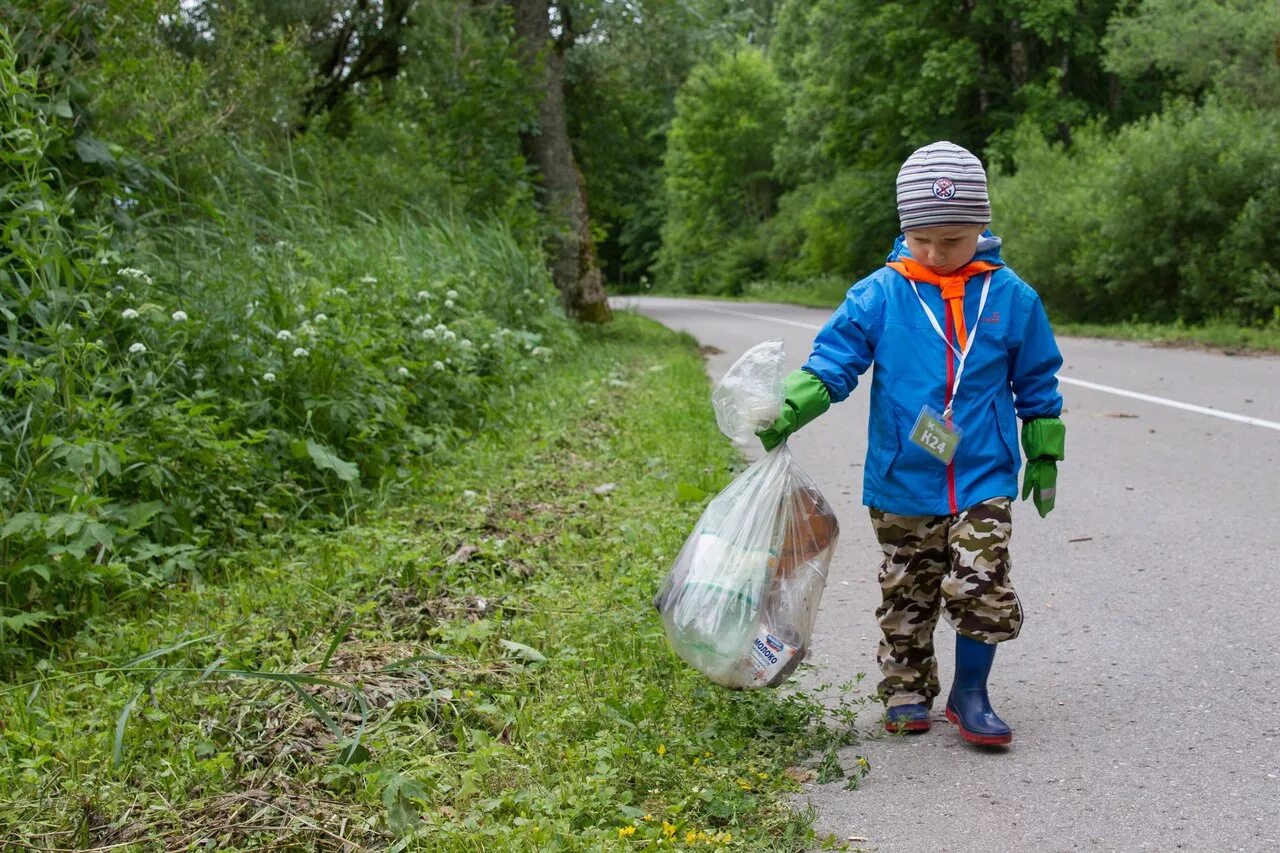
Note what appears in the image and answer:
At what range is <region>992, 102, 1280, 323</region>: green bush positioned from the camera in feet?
53.0

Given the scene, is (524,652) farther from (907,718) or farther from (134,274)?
(134,274)

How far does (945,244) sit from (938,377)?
37cm

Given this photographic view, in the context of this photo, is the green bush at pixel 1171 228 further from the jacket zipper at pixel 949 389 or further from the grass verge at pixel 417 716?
the jacket zipper at pixel 949 389

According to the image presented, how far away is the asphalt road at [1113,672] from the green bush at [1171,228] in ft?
30.6

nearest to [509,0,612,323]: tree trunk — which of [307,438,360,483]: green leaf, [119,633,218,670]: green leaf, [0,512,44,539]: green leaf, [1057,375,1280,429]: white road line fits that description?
[1057,375,1280,429]: white road line

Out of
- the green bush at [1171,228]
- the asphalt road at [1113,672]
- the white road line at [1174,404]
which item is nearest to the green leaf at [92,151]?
the asphalt road at [1113,672]

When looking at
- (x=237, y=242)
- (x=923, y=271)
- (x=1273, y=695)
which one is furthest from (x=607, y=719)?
(x=237, y=242)

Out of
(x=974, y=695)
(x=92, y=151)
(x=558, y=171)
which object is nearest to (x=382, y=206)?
(x=558, y=171)

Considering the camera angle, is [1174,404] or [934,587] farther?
[1174,404]

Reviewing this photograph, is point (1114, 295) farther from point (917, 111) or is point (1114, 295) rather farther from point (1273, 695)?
point (1273, 695)

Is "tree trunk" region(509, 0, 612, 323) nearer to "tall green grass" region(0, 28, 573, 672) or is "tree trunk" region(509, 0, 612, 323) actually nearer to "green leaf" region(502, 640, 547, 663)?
"tall green grass" region(0, 28, 573, 672)

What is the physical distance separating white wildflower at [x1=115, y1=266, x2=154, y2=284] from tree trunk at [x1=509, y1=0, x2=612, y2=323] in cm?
885

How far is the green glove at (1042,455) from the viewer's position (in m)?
3.55

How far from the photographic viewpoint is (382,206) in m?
12.1
